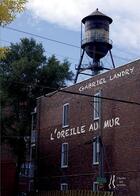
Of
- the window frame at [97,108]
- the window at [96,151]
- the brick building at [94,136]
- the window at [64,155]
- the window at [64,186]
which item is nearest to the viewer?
the brick building at [94,136]

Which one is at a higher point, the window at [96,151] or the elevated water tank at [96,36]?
the elevated water tank at [96,36]

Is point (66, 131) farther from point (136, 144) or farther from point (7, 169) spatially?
point (136, 144)

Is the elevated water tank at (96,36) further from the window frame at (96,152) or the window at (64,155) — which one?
the window frame at (96,152)

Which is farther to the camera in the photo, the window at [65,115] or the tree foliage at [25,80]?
the tree foliage at [25,80]

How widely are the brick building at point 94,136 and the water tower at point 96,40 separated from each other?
545 cm

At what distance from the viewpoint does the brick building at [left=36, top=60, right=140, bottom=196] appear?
33.2 m

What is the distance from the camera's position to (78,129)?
39531mm

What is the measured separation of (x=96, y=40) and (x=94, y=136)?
478 inches

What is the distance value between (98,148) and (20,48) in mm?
20241

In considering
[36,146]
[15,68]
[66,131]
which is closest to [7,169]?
[36,146]

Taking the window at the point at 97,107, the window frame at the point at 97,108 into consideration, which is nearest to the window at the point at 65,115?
the window frame at the point at 97,108

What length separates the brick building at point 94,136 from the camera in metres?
33.2

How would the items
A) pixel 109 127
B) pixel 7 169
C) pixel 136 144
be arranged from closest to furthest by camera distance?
1. pixel 136 144
2. pixel 109 127
3. pixel 7 169

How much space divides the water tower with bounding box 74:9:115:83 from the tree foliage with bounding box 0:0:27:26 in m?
32.2
